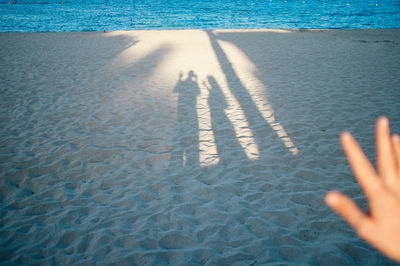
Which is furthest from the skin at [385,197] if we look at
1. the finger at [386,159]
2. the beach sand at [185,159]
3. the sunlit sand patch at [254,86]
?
the sunlit sand patch at [254,86]

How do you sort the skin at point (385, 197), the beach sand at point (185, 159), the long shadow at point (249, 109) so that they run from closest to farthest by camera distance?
the skin at point (385, 197) → the beach sand at point (185, 159) → the long shadow at point (249, 109)

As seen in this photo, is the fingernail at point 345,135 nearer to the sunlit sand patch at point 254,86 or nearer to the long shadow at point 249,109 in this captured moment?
the sunlit sand patch at point 254,86

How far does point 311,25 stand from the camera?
79.7 ft

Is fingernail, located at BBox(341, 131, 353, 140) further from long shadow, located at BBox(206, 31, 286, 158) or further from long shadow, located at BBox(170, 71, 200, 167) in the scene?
long shadow, located at BBox(170, 71, 200, 167)

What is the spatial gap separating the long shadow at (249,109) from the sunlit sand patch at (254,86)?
0.11 meters

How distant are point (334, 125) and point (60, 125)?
682cm

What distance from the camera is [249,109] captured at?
670 centimetres

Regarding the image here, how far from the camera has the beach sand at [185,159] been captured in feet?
10.1

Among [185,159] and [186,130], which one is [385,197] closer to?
[185,159]

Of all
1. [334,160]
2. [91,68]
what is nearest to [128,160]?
[334,160]

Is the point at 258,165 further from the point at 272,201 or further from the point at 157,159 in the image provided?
the point at 157,159

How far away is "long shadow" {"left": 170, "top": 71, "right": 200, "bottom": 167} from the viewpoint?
479 cm

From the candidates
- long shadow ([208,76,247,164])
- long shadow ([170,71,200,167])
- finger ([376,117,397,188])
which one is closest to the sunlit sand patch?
long shadow ([208,76,247,164])

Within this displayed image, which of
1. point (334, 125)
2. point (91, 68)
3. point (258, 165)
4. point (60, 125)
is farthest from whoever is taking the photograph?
point (91, 68)
